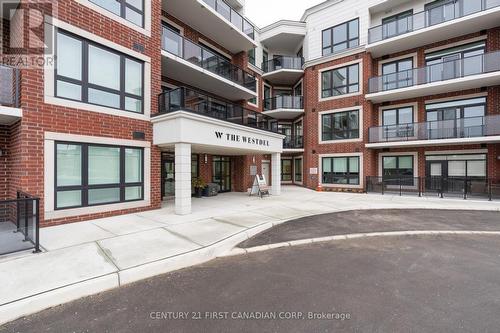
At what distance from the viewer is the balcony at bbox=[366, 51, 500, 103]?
13.2 m

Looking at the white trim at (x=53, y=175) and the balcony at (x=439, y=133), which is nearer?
the white trim at (x=53, y=175)

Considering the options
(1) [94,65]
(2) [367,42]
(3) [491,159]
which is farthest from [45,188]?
(3) [491,159]

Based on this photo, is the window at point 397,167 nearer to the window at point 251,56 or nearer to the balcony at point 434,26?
the balcony at point 434,26

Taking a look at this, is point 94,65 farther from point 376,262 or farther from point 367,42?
point 367,42

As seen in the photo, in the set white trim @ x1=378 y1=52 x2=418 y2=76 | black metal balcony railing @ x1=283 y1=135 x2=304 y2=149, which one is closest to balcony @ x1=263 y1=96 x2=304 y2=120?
black metal balcony railing @ x1=283 y1=135 x2=304 y2=149

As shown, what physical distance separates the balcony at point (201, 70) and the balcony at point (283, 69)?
5.87 metres

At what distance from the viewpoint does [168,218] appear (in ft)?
25.4

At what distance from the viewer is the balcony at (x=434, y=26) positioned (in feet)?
43.4

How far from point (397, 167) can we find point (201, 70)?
49.5 ft

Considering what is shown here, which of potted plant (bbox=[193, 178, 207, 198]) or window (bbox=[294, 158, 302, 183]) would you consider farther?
window (bbox=[294, 158, 302, 183])

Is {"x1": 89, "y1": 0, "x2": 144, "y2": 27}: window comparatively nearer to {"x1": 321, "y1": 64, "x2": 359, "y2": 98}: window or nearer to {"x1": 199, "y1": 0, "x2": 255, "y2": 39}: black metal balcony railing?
{"x1": 199, "y1": 0, "x2": 255, "y2": 39}: black metal balcony railing

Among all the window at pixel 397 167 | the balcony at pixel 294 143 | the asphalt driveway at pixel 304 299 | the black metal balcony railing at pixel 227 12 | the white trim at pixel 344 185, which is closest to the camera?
the asphalt driveway at pixel 304 299

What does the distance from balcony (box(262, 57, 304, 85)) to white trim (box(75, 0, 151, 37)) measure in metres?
12.9

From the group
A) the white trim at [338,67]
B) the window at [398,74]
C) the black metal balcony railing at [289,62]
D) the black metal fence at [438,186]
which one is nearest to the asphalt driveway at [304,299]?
the black metal fence at [438,186]
